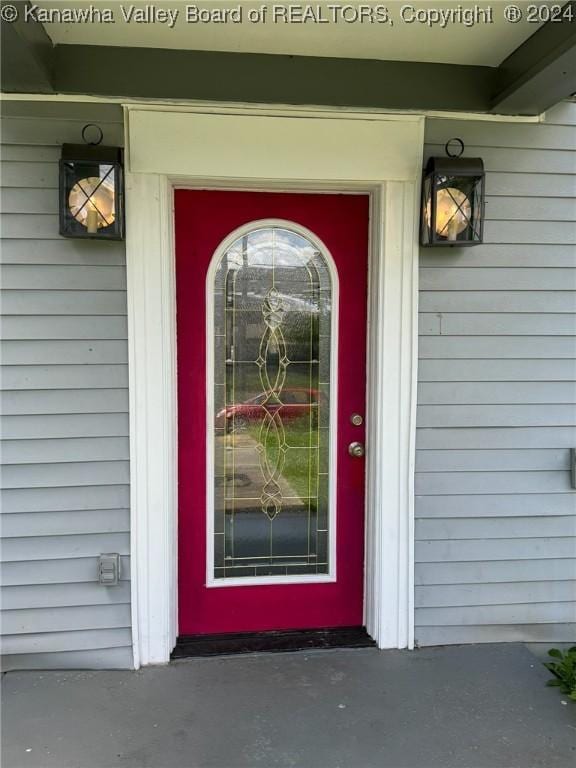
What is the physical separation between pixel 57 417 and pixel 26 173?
3.09 feet

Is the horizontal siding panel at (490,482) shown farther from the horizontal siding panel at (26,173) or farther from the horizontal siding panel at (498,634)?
the horizontal siding panel at (26,173)

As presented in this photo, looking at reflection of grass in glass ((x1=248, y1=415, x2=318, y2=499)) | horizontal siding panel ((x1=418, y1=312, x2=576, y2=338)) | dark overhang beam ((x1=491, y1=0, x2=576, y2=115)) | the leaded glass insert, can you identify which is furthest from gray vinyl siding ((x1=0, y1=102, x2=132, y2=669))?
dark overhang beam ((x1=491, y1=0, x2=576, y2=115))

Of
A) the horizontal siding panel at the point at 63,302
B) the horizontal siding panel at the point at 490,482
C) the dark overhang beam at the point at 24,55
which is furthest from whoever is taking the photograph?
the horizontal siding panel at the point at 490,482

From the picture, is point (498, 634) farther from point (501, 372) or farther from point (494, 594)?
point (501, 372)

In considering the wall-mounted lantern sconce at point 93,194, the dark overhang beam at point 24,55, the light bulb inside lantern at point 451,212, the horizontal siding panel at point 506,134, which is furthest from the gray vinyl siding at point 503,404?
the dark overhang beam at point 24,55

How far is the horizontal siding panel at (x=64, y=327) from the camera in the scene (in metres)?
2.09

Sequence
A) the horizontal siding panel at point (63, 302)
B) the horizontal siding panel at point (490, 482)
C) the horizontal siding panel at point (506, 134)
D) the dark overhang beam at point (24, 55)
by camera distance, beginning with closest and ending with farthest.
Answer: the dark overhang beam at point (24, 55) < the horizontal siding panel at point (63, 302) < the horizontal siding panel at point (506, 134) < the horizontal siding panel at point (490, 482)

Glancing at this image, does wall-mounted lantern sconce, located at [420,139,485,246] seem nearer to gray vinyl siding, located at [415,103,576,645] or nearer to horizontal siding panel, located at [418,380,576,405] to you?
gray vinyl siding, located at [415,103,576,645]

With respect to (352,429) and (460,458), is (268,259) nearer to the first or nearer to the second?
(352,429)

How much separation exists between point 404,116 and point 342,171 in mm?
330

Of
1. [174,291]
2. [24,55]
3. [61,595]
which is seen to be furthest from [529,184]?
[61,595]

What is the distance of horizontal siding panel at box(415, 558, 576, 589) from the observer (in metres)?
2.32

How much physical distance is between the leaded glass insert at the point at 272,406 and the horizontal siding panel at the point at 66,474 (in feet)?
1.37

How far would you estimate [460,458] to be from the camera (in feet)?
7.59
